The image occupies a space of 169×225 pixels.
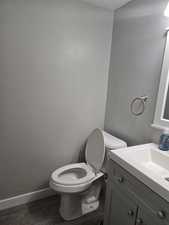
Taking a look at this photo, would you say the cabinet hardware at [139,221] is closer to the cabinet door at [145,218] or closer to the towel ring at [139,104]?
the cabinet door at [145,218]

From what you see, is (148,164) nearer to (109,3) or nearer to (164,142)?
(164,142)

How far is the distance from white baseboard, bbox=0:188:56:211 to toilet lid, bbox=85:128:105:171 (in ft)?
2.26

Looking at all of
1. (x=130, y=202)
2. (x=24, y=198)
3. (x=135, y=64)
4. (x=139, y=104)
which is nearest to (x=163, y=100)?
(x=139, y=104)

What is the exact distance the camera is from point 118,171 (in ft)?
3.63

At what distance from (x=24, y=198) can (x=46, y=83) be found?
1350 mm

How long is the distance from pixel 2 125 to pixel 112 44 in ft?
5.15

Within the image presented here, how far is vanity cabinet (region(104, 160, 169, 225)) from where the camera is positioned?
31.8 inches

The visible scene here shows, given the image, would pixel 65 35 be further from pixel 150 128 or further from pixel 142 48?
pixel 150 128

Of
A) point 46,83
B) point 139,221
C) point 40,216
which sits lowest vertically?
point 40,216

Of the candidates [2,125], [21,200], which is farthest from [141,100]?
[21,200]

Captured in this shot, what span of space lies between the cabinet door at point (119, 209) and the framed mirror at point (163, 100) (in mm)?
657

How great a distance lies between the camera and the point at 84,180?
146 centimetres

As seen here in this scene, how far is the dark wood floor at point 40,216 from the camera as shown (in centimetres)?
152

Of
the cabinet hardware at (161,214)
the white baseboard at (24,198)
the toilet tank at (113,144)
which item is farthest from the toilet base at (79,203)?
the cabinet hardware at (161,214)
